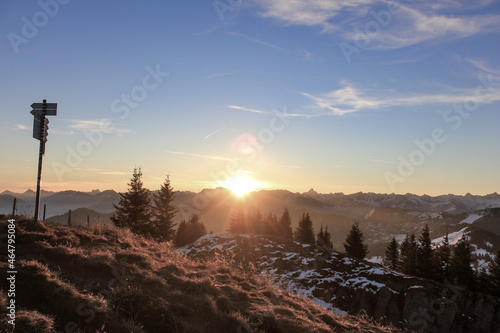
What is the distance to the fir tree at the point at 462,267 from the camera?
45781 millimetres

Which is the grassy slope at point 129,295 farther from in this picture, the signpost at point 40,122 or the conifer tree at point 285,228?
the conifer tree at point 285,228

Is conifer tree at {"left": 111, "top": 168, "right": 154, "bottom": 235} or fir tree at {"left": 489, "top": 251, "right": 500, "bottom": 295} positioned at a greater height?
conifer tree at {"left": 111, "top": 168, "right": 154, "bottom": 235}

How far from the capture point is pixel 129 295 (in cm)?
739

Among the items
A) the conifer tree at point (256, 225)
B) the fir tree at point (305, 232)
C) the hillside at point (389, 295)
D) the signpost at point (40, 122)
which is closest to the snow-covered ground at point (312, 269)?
the hillside at point (389, 295)

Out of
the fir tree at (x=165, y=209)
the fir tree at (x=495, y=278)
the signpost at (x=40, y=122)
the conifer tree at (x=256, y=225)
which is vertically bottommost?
the fir tree at (x=495, y=278)

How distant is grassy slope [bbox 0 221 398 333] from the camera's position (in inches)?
245

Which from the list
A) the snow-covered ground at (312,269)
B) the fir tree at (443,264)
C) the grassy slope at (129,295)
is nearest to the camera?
the grassy slope at (129,295)

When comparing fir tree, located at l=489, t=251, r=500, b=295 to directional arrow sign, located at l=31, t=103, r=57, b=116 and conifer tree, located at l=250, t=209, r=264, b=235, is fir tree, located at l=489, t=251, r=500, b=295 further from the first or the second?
directional arrow sign, located at l=31, t=103, r=57, b=116

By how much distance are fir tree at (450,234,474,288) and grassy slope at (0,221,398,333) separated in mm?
47581

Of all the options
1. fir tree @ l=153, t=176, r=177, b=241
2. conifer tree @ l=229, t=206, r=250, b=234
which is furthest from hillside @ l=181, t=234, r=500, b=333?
conifer tree @ l=229, t=206, r=250, b=234

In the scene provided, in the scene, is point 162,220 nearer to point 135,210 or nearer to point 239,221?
point 135,210

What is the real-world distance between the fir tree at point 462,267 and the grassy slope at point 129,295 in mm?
47581

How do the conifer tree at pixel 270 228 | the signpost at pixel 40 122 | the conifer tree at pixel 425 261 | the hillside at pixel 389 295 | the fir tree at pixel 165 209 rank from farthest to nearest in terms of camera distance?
the conifer tree at pixel 270 228 → the conifer tree at pixel 425 261 → the fir tree at pixel 165 209 → the hillside at pixel 389 295 → the signpost at pixel 40 122

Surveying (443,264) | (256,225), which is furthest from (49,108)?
(256,225)
